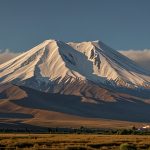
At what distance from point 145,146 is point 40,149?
558 inches

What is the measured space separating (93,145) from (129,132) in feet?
199

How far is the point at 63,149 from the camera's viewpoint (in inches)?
2254

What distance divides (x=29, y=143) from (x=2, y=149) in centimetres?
1000

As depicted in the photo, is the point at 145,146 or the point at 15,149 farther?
the point at 145,146

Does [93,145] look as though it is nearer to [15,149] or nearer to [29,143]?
[29,143]

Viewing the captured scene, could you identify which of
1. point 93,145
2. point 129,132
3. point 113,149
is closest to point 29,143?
point 93,145

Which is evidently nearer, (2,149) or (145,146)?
(2,149)

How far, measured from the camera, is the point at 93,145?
66.8 meters

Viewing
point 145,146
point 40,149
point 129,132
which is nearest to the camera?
point 40,149

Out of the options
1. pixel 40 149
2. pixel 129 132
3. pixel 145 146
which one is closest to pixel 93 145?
pixel 145 146

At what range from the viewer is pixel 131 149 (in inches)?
2250

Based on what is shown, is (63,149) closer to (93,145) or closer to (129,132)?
(93,145)

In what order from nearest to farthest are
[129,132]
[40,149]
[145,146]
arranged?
[40,149] → [145,146] → [129,132]

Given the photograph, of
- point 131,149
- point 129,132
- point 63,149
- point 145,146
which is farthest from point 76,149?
point 129,132
